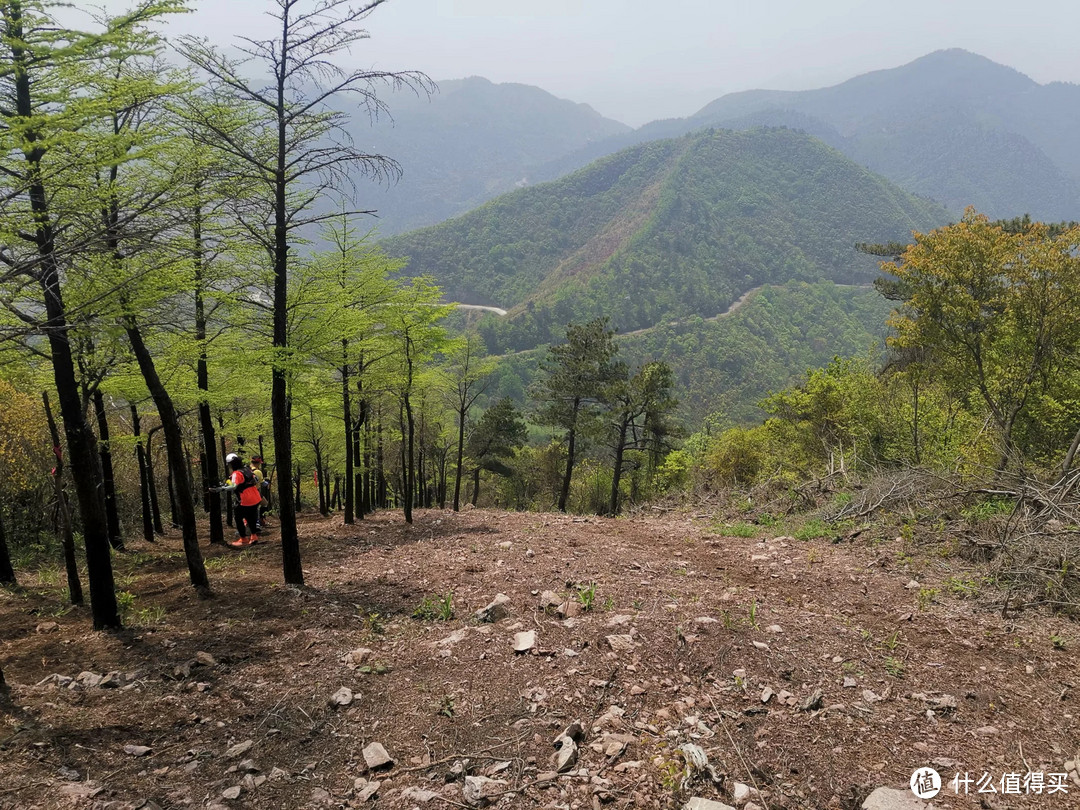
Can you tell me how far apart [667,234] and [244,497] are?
118 metres

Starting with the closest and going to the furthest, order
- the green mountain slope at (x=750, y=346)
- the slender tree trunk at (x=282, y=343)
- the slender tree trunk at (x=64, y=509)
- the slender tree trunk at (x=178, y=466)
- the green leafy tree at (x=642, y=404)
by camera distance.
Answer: the slender tree trunk at (x=64, y=509) → the slender tree trunk at (x=178, y=466) → the slender tree trunk at (x=282, y=343) → the green leafy tree at (x=642, y=404) → the green mountain slope at (x=750, y=346)

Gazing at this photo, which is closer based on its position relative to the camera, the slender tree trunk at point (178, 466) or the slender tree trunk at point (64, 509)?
the slender tree trunk at point (64, 509)

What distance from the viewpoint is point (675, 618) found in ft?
19.9

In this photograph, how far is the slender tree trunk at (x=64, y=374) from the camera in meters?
4.78

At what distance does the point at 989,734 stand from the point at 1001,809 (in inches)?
31.9

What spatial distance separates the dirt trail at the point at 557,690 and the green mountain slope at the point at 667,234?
88.3 m

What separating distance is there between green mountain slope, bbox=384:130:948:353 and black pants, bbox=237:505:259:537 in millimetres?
83438

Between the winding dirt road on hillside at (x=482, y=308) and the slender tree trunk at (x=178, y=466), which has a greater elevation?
the winding dirt road on hillside at (x=482, y=308)

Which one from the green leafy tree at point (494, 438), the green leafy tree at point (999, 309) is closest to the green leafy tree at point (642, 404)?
the green leafy tree at point (494, 438)

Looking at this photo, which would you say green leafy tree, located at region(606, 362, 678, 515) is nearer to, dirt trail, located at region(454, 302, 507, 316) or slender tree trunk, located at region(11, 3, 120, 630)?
slender tree trunk, located at region(11, 3, 120, 630)

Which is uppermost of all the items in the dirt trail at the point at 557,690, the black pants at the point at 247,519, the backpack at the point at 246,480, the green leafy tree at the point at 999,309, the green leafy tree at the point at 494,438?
the green leafy tree at the point at 999,309

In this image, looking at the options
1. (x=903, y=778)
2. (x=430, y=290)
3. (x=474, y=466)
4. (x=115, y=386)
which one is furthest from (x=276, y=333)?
(x=474, y=466)

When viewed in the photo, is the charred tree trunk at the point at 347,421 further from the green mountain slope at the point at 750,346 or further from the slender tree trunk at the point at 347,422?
the green mountain slope at the point at 750,346

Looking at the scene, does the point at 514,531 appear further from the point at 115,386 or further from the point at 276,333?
the point at 115,386
